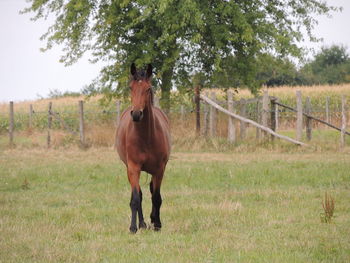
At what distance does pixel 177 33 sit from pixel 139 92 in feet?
49.0

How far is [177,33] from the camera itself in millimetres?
21891

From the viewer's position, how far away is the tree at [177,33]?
21578 mm

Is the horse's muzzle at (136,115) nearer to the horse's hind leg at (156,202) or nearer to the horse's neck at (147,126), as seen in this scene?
the horse's neck at (147,126)

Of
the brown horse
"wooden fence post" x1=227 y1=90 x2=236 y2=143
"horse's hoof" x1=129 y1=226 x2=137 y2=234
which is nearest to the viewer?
the brown horse

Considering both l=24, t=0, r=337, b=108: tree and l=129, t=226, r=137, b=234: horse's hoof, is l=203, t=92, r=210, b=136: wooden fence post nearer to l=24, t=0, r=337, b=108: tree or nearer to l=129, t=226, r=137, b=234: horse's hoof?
l=24, t=0, r=337, b=108: tree

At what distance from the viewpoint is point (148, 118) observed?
7938mm

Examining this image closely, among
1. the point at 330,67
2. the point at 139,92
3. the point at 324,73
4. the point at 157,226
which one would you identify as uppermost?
the point at 330,67

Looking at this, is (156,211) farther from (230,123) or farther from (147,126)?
(230,123)

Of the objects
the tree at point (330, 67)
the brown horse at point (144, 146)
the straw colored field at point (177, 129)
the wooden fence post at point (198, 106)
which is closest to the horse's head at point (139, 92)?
the brown horse at point (144, 146)

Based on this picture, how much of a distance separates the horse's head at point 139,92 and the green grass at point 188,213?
164cm

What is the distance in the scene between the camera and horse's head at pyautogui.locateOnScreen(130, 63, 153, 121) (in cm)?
717

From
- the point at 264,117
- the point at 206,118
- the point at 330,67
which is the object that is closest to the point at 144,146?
the point at 264,117

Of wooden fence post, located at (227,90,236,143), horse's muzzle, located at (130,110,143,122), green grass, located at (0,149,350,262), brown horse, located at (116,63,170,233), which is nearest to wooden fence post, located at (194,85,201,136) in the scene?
wooden fence post, located at (227,90,236,143)

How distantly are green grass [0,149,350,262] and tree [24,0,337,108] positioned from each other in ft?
22.3
